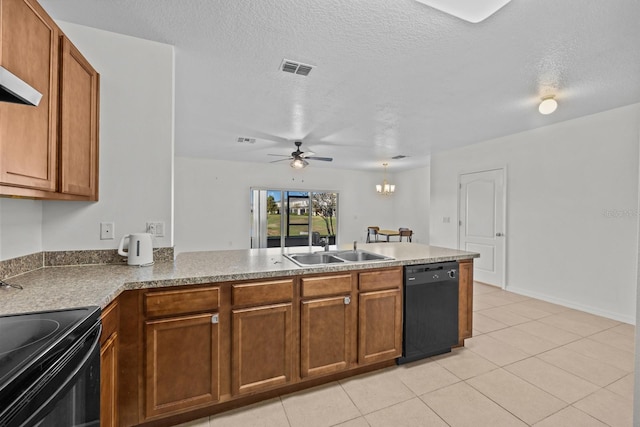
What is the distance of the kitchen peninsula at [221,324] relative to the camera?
153 cm

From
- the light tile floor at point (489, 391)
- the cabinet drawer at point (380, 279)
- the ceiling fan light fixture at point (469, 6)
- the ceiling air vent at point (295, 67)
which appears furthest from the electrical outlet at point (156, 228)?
the ceiling fan light fixture at point (469, 6)

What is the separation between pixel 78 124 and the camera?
5.68 feet

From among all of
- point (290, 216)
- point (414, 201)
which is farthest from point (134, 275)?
point (414, 201)

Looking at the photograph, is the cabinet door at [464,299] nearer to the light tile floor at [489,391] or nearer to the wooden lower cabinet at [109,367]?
the light tile floor at [489,391]

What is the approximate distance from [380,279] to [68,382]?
186 cm

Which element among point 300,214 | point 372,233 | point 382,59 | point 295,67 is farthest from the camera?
point 372,233

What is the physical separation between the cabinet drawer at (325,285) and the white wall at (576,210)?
11.7 feet

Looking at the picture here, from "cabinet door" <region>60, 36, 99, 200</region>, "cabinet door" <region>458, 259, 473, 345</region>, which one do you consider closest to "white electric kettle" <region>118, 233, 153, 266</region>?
"cabinet door" <region>60, 36, 99, 200</region>

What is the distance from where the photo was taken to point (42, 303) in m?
1.21

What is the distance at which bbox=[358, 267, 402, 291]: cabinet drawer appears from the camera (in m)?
2.19

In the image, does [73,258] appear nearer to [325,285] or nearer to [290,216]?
[325,285]

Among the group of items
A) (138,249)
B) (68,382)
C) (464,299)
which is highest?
(138,249)

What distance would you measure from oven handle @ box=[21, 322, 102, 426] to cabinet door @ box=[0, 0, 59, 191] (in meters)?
0.75

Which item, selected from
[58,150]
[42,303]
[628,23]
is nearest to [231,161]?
[58,150]
